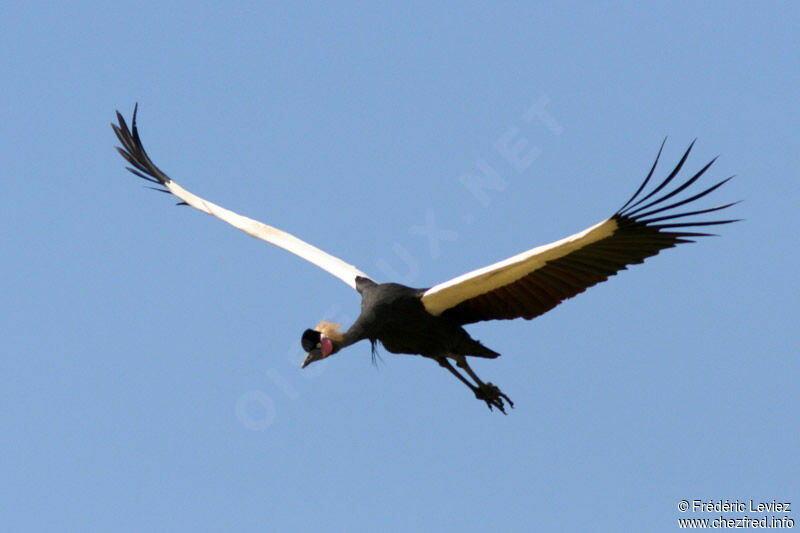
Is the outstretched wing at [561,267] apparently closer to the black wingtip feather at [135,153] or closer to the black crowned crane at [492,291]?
the black crowned crane at [492,291]

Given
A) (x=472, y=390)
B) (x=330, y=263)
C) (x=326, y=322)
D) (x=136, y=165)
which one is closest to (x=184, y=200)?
(x=136, y=165)

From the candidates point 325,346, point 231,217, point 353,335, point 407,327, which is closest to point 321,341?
point 325,346

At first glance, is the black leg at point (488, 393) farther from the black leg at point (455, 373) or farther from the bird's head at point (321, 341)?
the bird's head at point (321, 341)

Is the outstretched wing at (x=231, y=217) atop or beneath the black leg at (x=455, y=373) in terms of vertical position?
atop

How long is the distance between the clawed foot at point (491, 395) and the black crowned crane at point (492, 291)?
0.01m

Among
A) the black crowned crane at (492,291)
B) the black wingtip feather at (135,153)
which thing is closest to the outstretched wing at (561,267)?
the black crowned crane at (492,291)

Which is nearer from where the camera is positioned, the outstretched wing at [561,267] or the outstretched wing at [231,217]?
the outstretched wing at [561,267]

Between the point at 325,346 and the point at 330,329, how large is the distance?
21cm

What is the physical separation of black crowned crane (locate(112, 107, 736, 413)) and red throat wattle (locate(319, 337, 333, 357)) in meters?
0.01

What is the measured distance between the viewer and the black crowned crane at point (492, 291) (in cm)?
1069

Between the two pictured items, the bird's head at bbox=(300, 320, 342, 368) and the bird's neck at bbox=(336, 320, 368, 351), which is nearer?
the bird's head at bbox=(300, 320, 342, 368)

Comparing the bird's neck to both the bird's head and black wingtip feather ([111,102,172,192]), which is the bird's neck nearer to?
the bird's head

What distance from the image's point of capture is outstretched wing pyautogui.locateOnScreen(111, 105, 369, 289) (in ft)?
43.6

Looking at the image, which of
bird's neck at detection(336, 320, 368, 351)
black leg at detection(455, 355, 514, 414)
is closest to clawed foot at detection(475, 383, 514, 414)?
black leg at detection(455, 355, 514, 414)
